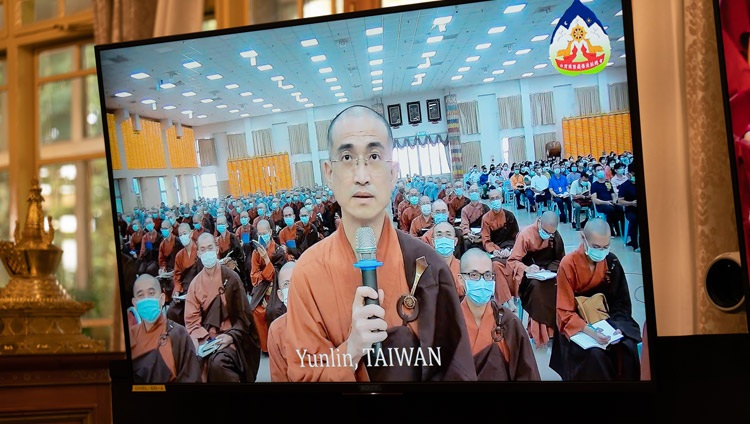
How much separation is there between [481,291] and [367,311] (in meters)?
0.38

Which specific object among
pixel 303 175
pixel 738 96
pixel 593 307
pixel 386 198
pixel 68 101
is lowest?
pixel 593 307

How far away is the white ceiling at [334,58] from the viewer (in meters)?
2.55

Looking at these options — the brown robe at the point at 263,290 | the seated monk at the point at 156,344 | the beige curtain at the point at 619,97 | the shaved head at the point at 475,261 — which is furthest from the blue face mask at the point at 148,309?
the beige curtain at the point at 619,97

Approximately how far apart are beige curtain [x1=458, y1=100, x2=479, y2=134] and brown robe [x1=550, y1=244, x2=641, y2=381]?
0.51 metres

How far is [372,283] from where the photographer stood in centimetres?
266

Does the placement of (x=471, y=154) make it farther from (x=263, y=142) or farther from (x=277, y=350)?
(x=277, y=350)

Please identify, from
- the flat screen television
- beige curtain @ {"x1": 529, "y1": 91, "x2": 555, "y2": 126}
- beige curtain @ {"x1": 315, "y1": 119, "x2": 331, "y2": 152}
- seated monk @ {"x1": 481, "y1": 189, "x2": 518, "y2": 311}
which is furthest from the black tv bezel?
beige curtain @ {"x1": 315, "y1": 119, "x2": 331, "y2": 152}

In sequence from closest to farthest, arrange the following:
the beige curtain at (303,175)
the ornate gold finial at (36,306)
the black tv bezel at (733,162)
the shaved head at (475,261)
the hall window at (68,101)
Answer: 1. the black tv bezel at (733,162)
2. the shaved head at (475,261)
3. the beige curtain at (303,175)
4. the ornate gold finial at (36,306)
5. the hall window at (68,101)

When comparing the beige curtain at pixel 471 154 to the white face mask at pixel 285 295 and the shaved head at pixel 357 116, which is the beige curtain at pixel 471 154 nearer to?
the shaved head at pixel 357 116

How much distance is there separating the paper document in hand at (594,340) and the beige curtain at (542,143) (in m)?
0.55

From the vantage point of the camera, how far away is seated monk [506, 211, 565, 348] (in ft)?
8.33

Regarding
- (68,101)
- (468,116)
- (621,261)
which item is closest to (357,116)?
(468,116)

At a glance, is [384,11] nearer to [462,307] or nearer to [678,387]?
[462,307]

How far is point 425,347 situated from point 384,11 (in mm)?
1111
